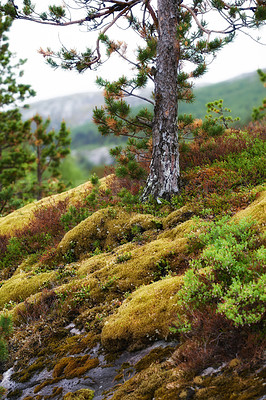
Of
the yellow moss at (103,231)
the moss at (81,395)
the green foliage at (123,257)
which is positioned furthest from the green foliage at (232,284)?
the yellow moss at (103,231)

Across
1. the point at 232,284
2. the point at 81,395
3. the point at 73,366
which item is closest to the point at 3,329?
the point at 73,366

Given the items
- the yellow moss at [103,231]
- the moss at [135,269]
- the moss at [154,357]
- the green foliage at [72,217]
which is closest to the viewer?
the moss at [154,357]

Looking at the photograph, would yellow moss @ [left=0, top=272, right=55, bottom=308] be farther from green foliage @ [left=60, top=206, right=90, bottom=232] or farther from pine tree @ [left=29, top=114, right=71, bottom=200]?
pine tree @ [left=29, top=114, right=71, bottom=200]

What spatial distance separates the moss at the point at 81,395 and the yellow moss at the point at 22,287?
3.49m

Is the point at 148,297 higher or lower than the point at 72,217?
lower

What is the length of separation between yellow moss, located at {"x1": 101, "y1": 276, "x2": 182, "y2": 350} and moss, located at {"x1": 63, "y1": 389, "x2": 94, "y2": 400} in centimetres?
71

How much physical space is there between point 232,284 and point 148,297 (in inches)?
60.2

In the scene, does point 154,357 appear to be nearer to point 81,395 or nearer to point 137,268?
point 81,395

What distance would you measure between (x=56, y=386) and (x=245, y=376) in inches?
91.8

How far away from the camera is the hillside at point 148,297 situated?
3236mm

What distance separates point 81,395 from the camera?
363 centimetres

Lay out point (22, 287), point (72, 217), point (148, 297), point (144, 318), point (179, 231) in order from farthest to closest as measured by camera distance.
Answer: point (72, 217) < point (22, 287) < point (179, 231) < point (148, 297) < point (144, 318)

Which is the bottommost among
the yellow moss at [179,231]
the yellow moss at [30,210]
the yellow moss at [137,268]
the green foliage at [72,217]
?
the yellow moss at [137,268]

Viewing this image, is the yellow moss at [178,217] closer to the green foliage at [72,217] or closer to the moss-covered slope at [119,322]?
the moss-covered slope at [119,322]
